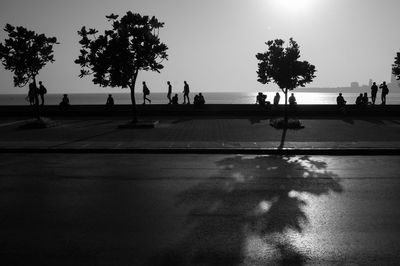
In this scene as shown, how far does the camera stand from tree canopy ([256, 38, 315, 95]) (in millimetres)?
20047

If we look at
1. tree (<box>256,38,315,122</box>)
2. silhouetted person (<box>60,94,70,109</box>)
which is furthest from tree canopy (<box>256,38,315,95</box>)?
silhouetted person (<box>60,94,70,109</box>)

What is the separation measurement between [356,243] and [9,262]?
14.4 ft

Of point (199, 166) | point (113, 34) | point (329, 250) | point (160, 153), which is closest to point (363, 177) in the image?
point (199, 166)

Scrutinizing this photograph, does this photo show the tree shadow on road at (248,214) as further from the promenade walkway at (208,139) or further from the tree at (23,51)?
the tree at (23,51)

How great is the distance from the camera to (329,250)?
16.3 ft

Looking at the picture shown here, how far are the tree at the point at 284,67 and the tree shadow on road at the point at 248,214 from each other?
1006 centimetres

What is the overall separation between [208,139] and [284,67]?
22.8ft

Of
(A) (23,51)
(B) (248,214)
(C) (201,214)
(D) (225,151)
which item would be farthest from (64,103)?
(B) (248,214)

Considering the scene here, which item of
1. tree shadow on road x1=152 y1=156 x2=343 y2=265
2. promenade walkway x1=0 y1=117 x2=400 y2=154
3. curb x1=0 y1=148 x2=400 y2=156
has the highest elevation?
promenade walkway x1=0 y1=117 x2=400 y2=154

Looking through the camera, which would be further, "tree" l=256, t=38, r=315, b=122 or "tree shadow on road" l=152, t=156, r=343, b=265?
"tree" l=256, t=38, r=315, b=122

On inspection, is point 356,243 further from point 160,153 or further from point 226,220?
point 160,153

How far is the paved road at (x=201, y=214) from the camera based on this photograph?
4.88 meters

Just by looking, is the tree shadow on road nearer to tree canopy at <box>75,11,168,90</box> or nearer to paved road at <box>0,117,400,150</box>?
paved road at <box>0,117,400,150</box>

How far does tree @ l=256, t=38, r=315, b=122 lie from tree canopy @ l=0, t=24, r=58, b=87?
454 inches
